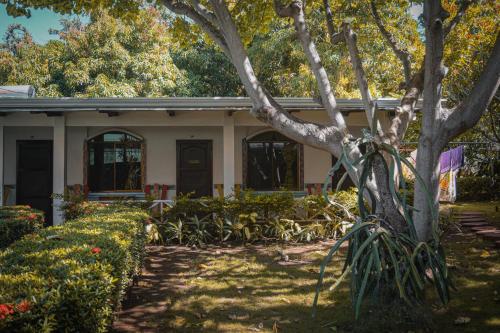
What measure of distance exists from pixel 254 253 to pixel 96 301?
552 centimetres

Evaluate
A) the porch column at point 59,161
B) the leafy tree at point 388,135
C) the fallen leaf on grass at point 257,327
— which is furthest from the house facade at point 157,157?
the fallen leaf on grass at point 257,327

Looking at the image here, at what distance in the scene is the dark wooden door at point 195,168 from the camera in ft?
41.3

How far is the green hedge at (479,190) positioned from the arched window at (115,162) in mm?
11942

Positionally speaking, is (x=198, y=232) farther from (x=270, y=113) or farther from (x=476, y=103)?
(x=476, y=103)

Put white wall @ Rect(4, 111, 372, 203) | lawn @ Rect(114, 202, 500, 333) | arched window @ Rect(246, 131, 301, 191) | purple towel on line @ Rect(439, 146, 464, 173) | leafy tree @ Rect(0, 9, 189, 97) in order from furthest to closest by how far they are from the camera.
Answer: leafy tree @ Rect(0, 9, 189, 97)
purple towel on line @ Rect(439, 146, 464, 173)
arched window @ Rect(246, 131, 301, 191)
white wall @ Rect(4, 111, 372, 203)
lawn @ Rect(114, 202, 500, 333)

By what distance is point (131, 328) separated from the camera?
185 inches

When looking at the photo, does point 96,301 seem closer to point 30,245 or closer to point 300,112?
point 30,245

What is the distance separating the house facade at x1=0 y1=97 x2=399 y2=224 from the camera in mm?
11750

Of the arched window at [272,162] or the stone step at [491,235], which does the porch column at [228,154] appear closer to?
the arched window at [272,162]

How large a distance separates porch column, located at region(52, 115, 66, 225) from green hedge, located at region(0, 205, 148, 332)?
6670 millimetres

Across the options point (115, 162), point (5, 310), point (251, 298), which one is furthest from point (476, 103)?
point (115, 162)

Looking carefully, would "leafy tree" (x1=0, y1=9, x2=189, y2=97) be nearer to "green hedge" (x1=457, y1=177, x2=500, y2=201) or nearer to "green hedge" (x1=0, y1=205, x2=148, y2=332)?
"green hedge" (x1=457, y1=177, x2=500, y2=201)

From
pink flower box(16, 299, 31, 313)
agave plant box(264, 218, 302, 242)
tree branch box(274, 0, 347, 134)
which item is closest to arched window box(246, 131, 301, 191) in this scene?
agave plant box(264, 218, 302, 242)

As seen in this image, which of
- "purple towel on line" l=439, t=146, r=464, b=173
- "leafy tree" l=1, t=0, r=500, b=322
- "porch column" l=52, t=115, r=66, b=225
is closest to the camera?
"leafy tree" l=1, t=0, r=500, b=322
